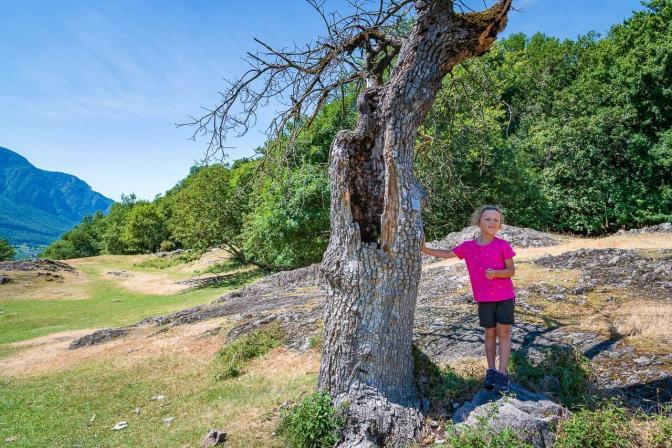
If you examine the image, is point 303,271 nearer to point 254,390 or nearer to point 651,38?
point 254,390

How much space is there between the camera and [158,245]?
2514 inches

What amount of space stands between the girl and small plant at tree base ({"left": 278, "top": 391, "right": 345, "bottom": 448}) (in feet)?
5.50

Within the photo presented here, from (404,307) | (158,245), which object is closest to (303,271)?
(404,307)

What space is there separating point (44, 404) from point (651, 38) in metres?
36.2

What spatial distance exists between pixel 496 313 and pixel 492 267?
50 cm

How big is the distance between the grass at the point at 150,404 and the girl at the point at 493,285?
8.41ft

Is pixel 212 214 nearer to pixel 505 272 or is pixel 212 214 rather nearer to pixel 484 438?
pixel 505 272

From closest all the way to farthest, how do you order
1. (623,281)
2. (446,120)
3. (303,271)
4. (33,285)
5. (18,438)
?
1. (18,438)
2. (446,120)
3. (623,281)
4. (303,271)
5. (33,285)

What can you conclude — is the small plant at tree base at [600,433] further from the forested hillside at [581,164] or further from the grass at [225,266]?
the grass at [225,266]

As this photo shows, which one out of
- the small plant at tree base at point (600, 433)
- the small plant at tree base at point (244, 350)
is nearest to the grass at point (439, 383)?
the small plant at tree base at point (600, 433)

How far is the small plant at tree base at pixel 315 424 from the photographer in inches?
159

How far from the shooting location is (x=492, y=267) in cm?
432

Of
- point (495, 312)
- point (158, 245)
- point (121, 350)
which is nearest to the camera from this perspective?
point (495, 312)

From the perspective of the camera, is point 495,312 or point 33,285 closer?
point 495,312
